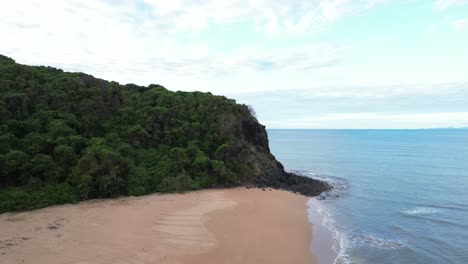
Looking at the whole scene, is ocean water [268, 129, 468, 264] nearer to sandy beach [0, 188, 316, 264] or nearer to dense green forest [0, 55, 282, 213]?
sandy beach [0, 188, 316, 264]

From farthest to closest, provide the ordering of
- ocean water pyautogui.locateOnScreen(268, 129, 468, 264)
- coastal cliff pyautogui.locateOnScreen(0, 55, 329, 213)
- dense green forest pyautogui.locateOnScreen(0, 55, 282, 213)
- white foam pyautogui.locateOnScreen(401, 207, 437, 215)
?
white foam pyautogui.locateOnScreen(401, 207, 437, 215), coastal cliff pyautogui.locateOnScreen(0, 55, 329, 213), dense green forest pyautogui.locateOnScreen(0, 55, 282, 213), ocean water pyautogui.locateOnScreen(268, 129, 468, 264)

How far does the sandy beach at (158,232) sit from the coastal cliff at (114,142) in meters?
2.45

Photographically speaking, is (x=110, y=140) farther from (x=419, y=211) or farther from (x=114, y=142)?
(x=419, y=211)

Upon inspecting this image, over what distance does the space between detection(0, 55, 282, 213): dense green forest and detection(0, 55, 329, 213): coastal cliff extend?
81 mm

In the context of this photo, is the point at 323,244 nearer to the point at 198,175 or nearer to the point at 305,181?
the point at 198,175

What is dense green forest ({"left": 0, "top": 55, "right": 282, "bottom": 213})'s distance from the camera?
28.5 metres

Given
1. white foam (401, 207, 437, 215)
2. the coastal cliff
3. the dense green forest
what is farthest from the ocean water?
the dense green forest

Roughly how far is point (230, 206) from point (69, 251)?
14536 mm

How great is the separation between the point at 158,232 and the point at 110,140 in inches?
628

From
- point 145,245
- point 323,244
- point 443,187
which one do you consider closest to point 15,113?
point 145,245

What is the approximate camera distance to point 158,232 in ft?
72.8

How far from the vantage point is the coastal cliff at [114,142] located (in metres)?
28.6

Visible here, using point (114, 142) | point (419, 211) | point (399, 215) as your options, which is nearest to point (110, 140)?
point (114, 142)

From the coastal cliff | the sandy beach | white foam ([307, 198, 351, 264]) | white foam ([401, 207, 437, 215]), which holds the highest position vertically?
the coastal cliff
